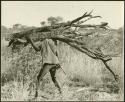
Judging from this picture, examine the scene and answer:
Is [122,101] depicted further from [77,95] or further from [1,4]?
[1,4]

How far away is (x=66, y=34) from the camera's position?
7.96 metres

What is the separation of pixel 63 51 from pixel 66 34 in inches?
9.0

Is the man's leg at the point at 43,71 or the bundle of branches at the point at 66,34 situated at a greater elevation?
the bundle of branches at the point at 66,34

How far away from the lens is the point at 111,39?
807cm

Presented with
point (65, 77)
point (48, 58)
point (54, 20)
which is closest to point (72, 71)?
point (65, 77)

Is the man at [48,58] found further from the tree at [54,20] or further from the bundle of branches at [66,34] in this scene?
the tree at [54,20]

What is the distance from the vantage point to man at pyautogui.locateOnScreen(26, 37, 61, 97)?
777 centimetres

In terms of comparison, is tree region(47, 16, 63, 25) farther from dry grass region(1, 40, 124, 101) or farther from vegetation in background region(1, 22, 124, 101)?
→ dry grass region(1, 40, 124, 101)

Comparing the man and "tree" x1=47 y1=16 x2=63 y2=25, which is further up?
"tree" x1=47 y1=16 x2=63 y2=25

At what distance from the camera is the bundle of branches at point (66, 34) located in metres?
7.90

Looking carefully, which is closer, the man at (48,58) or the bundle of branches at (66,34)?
the man at (48,58)

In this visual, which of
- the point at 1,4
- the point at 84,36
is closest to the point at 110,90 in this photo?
the point at 84,36

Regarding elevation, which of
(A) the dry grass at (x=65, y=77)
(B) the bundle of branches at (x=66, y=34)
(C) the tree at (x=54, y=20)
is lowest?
(A) the dry grass at (x=65, y=77)

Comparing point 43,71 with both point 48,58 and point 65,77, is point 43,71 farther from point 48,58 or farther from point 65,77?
point 65,77
